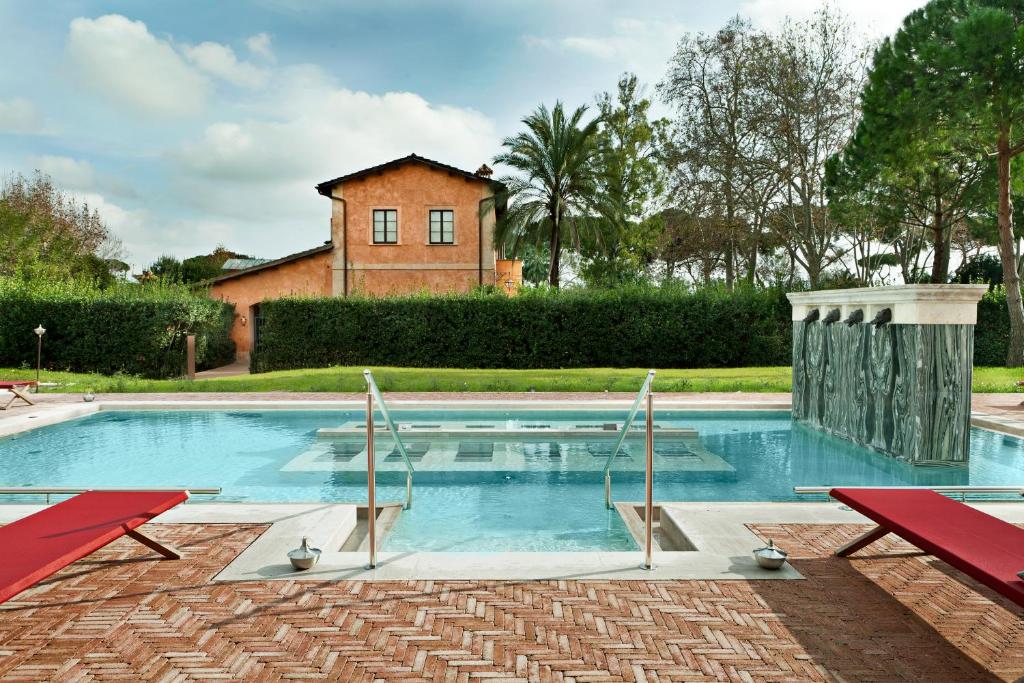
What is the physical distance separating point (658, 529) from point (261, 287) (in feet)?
82.6

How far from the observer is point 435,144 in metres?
30.7

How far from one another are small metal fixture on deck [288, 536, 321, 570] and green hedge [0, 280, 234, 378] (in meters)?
19.8

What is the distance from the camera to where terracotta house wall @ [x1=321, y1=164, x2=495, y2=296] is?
27.8 meters

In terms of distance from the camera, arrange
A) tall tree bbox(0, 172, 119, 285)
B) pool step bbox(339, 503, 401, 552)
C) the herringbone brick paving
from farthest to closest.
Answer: tall tree bbox(0, 172, 119, 285)
pool step bbox(339, 503, 401, 552)
the herringbone brick paving

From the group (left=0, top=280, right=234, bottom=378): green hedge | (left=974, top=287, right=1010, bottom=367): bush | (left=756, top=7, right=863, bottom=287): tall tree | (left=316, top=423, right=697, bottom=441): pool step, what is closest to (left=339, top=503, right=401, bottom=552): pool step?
(left=316, top=423, right=697, bottom=441): pool step

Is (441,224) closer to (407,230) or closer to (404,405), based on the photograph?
(407,230)

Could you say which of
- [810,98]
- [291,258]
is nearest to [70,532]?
[291,258]

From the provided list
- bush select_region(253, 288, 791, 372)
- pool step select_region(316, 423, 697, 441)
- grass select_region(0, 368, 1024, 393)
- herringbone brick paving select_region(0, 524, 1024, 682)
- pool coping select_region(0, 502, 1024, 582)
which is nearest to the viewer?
herringbone brick paving select_region(0, 524, 1024, 682)

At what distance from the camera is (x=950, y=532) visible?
4.09 metres

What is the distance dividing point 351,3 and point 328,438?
39.0ft

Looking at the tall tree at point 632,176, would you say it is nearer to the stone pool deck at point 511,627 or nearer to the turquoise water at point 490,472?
the turquoise water at point 490,472

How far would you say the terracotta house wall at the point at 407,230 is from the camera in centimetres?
2784

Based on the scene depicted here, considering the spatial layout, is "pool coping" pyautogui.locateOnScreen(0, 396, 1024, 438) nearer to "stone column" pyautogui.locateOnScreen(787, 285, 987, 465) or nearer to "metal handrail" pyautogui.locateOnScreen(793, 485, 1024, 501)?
"stone column" pyautogui.locateOnScreen(787, 285, 987, 465)

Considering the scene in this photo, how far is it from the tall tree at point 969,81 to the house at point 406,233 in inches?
551
